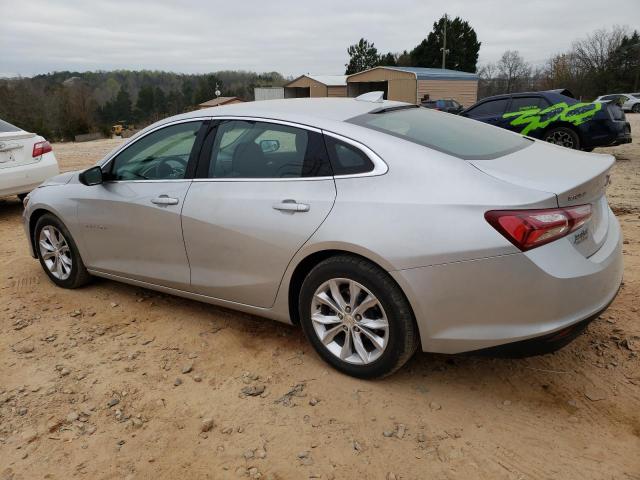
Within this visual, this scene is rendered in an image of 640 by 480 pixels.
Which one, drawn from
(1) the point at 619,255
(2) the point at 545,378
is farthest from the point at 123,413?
(1) the point at 619,255

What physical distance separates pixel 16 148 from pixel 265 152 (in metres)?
5.66

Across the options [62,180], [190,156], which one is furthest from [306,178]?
[62,180]

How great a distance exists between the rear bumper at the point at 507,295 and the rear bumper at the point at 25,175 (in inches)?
260

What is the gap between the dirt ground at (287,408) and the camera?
2328 millimetres

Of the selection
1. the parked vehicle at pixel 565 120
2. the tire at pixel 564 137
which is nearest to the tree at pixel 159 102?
the parked vehicle at pixel 565 120

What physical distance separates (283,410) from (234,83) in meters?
91.9

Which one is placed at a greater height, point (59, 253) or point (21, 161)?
point (21, 161)

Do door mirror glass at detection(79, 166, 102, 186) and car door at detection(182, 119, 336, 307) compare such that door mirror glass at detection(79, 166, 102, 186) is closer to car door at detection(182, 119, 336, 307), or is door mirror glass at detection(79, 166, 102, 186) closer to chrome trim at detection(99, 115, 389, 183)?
chrome trim at detection(99, 115, 389, 183)

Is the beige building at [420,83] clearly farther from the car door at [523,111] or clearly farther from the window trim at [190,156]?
the window trim at [190,156]

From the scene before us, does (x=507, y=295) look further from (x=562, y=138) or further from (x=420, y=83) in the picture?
(x=420, y=83)

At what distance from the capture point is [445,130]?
122 inches

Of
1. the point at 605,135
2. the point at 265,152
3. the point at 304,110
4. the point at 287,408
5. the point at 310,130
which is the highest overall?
the point at 304,110

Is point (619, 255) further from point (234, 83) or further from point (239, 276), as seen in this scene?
point (234, 83)

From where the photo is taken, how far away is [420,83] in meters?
40.1
